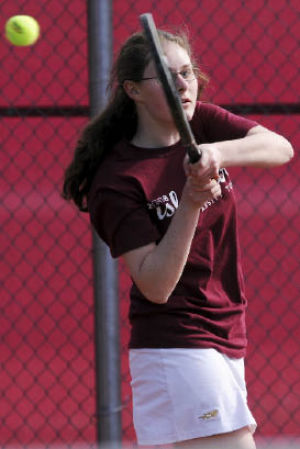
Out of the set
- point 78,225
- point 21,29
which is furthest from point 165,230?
point 78,225

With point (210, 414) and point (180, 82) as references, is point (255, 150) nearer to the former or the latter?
point (180, 82)

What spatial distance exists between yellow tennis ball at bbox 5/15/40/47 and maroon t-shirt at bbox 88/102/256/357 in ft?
3.91

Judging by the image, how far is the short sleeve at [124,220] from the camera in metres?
1.99

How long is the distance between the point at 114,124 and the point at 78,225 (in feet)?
4.79

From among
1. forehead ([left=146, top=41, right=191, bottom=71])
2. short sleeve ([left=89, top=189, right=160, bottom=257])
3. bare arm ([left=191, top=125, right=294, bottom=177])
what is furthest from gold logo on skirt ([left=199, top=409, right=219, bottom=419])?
forehead ([left=146, top=41, right=191, bottom=71])

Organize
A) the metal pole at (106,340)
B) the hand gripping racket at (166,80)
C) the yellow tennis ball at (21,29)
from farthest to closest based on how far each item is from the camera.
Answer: the yellow tennis ball at (21,29), the metal pole at (106,340), the hand gripping racket at (166,80)

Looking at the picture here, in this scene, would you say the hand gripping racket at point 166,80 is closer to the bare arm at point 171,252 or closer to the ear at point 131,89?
the bare arm at point 171,252

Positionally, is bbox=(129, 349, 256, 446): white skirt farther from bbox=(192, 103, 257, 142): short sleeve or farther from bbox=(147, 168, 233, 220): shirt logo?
bbox=(192, 103, 257, 142): short sleeve

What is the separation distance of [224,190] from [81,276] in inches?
62.2

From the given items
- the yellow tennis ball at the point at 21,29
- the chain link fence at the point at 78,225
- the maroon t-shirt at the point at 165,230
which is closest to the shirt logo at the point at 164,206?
the maroon t-shirt at the point at 165,230

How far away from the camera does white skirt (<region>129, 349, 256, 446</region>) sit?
2051 mm

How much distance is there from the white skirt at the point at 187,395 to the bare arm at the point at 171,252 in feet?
0.57

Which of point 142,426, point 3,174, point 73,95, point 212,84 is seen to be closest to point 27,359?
point 3,174

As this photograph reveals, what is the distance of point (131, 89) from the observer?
214 centimetres
